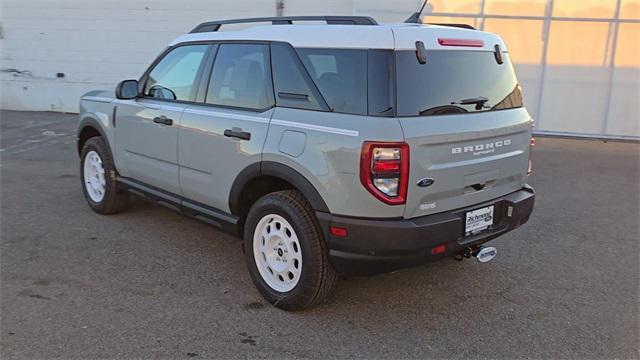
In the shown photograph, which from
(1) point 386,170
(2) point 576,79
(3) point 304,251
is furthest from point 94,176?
(2) point 576,79

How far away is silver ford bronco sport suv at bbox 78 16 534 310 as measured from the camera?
2.98 meters

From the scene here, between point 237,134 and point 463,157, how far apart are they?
1.49m

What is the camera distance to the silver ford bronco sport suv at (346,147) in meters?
2.98

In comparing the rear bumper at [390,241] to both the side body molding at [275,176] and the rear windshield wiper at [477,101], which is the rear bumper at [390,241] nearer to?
the side body molding at [275,176]

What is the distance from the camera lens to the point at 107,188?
519 cm

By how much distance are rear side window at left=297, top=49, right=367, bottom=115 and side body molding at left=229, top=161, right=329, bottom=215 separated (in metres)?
0.47

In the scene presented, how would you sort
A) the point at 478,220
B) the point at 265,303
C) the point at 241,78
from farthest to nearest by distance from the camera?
the point at 241,78
the point at 265,303
the point at 478,220

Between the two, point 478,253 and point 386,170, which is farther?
point 478,253

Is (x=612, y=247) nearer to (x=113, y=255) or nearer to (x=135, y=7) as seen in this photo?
(x=113, y=255)

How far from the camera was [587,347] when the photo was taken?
3129mm

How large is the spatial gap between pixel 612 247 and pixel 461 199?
2.39m

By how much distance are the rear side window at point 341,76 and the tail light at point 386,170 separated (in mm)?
269

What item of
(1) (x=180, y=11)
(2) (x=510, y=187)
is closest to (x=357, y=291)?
(2) (x=510, y=187)

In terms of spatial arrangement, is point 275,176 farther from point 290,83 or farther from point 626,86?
point 626,86
